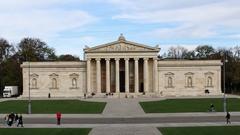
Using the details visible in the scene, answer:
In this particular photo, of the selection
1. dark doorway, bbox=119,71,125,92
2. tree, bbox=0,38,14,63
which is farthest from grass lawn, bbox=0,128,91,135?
tree, bbox=0,38,14,63

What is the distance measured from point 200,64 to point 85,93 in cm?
3065

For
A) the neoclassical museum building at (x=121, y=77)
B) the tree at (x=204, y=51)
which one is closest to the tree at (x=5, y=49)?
the neoclassical museum building at (x=121, y=77)

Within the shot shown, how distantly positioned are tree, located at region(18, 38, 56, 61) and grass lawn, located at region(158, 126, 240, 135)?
103 meters

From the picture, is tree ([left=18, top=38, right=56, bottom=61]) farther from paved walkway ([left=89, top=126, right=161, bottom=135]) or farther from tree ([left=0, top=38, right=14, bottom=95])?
paved walkway ([left=89, top=126, right=161, bottom=135])

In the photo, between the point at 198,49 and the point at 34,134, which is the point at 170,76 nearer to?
the point at 198,49

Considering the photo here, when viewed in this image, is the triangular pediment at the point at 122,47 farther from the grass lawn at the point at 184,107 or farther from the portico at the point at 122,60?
the grass lawn at the point at 184,107

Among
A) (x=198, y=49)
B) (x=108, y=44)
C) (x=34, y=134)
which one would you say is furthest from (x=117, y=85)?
(x=34, y=134)

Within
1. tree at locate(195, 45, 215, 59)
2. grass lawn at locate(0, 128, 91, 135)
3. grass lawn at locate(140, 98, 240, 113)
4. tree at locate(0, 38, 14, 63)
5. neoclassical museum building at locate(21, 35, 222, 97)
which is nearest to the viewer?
grass lawn at locate(0, 128, 91, 135)

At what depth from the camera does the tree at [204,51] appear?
169 meters

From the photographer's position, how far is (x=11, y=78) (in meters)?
134

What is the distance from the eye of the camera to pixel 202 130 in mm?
39594

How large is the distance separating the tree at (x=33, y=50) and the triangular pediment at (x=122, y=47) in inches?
1172

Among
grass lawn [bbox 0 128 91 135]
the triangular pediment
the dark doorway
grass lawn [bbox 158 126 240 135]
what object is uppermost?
the triangular pediment

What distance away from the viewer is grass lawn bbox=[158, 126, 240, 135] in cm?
3772
